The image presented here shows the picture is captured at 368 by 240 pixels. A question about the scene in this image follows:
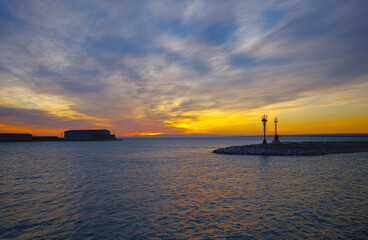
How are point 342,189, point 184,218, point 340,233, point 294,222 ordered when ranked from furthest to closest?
point 342,189 → point 184,218 → point 294,222 → point 340,233

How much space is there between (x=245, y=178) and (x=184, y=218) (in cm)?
1291

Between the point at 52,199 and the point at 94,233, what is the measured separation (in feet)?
26.4

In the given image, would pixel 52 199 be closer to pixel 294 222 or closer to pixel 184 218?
pixel 184 218

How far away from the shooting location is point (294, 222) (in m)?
10.9

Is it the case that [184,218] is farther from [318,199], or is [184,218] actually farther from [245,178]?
[245,178]

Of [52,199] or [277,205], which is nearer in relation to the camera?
[277,205]

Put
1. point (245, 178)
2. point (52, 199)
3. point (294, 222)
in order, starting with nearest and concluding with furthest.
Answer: point (294, 222) → point (52, 199) → point (245, 178)

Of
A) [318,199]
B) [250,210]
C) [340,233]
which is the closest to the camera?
[340,233]

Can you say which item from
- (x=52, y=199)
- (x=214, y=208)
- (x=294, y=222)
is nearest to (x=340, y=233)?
(x=294, y=222)

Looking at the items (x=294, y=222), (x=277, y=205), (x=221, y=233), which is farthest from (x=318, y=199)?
(x=221, y=233)

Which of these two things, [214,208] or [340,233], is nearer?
[340,233]

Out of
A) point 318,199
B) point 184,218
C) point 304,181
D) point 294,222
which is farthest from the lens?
point 304,181

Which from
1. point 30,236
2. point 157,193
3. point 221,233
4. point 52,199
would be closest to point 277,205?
point 221,233

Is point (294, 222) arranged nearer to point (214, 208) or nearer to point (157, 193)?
point (214, 208)
